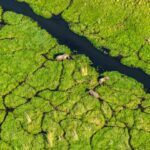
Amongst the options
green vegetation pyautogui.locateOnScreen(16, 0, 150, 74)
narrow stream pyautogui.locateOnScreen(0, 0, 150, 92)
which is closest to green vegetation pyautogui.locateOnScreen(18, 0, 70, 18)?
green vegetation pyautogui.locateOnScreen(16, 0, 150, 74)

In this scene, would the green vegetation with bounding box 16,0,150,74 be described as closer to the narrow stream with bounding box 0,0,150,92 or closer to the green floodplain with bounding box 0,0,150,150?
the green floodplain with bounding box 0,0,150,150

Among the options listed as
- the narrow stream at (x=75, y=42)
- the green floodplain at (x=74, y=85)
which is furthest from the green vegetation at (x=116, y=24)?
the narrow stream at (x=75, y=42)

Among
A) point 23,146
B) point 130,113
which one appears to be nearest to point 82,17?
point 130,113

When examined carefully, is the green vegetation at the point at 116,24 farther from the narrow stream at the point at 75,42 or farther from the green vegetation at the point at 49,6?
the narrow stream at the point at 75,42

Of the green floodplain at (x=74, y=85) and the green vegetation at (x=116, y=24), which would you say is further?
the green vegetation at (x=116, y=24)

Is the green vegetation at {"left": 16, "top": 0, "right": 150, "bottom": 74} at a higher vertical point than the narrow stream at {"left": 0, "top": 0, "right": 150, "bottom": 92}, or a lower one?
higher

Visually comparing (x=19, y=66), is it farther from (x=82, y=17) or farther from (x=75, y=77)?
(x=82, y=17)
